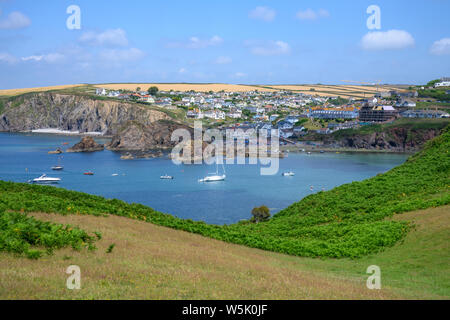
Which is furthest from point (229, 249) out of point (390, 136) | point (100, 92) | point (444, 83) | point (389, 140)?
point (100, 92)

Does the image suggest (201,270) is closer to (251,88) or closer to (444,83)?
(444,83)

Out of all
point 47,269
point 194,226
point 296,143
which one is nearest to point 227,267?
point 47,269

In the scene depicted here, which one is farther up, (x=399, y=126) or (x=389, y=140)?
(x=399, y=126)

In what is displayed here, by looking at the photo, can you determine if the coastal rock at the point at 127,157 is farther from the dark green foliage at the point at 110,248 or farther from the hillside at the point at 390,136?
the dark green foliage at the point at 110,248

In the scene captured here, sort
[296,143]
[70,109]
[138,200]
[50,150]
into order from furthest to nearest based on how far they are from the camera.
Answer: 1. [70,109]
2. [296,143]
3. [50,150]
4. [138,200]

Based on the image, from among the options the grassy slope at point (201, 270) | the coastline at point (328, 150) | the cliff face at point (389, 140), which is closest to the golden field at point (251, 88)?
the cliff face at point (389, 140)

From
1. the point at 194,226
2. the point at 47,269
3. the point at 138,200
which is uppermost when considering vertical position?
the point at 47,269
